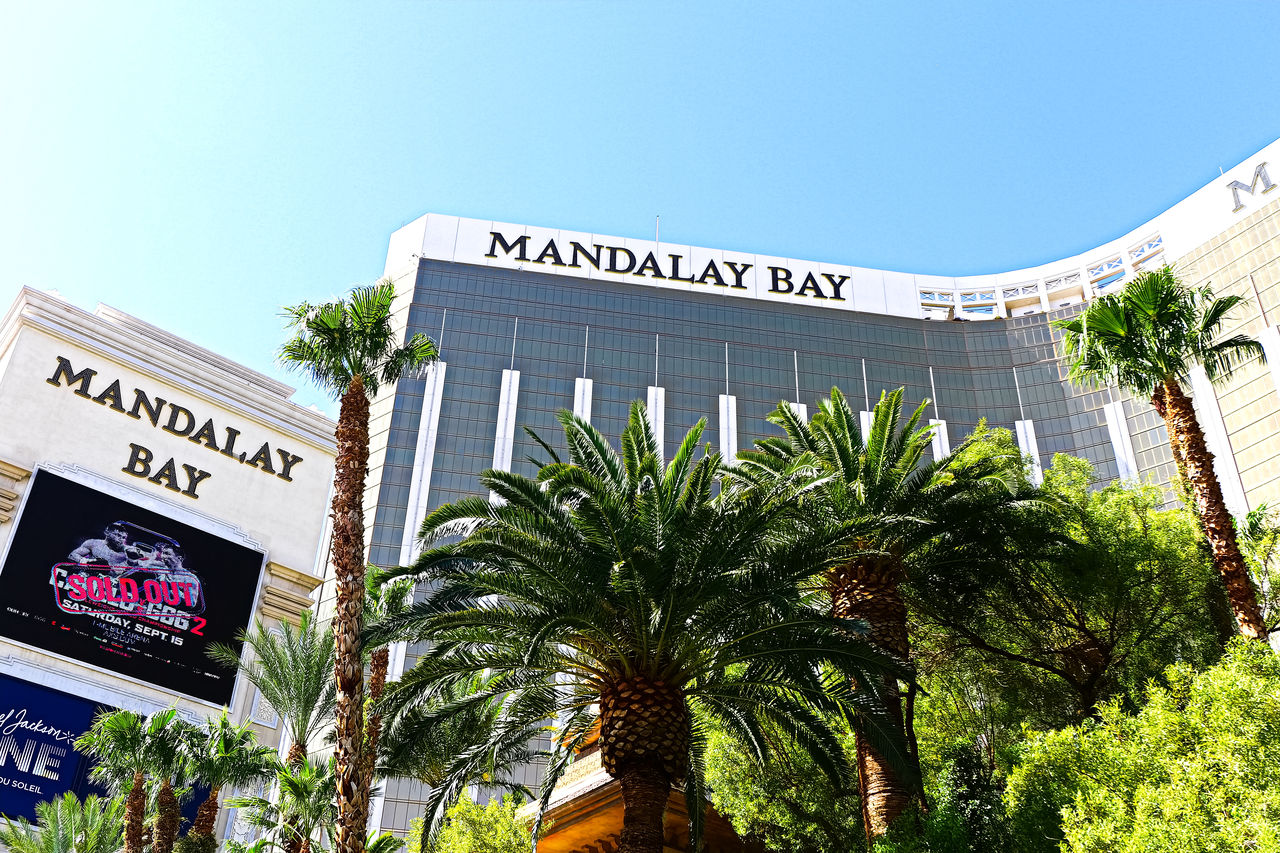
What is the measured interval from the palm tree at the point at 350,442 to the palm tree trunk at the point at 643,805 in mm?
4407

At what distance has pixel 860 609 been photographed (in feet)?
76.6

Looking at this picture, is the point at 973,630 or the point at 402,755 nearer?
the point at 402,755

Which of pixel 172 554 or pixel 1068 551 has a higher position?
pixel 172 554

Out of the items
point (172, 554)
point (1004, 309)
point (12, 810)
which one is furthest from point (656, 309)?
point (12, 810)

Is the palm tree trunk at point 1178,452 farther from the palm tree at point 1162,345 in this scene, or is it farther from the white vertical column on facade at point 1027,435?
the white vertical column on facade at point 1027,435

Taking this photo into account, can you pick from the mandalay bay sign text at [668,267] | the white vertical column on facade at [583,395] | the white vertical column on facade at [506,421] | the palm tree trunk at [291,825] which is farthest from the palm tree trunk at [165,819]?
the mandalay bay sign text at [668,267]

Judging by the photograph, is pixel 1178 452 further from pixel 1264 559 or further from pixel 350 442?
pixel 350 442

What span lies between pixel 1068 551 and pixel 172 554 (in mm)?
45966

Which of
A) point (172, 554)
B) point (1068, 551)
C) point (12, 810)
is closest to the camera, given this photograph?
point (1068, 551)

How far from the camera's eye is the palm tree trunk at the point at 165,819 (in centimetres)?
2792

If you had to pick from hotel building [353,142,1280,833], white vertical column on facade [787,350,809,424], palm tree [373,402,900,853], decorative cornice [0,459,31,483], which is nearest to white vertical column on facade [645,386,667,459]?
hotel building [353,142,1280,833]

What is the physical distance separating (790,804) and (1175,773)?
1244cm

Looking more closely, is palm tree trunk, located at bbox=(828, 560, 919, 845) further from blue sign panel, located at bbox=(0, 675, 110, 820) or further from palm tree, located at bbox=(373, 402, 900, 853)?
blue sign panel, located at bbox=(0, 675, 110, 820)

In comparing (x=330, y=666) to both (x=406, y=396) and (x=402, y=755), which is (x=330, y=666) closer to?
(x=402, y=755)
